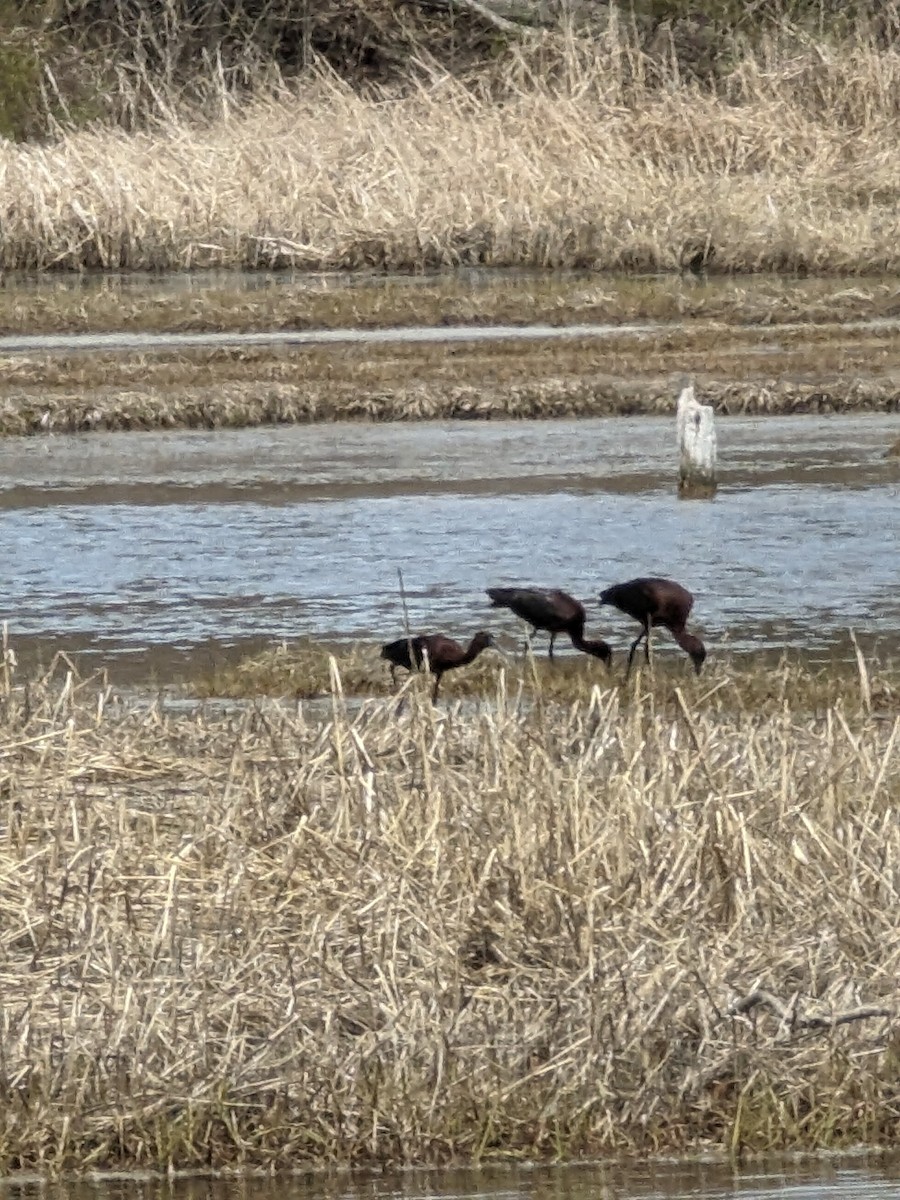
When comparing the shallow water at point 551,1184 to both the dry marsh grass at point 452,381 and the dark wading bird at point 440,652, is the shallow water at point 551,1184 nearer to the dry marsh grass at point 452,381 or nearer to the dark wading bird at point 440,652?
the dark wading bird at point 440,652

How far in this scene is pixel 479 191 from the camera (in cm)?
2781

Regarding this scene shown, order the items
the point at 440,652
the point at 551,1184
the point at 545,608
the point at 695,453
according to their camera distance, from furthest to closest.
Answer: the point at 695,453 → the point at 545,608 → the point at 440,652 → the point at 551,1184

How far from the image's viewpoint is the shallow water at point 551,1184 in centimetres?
521

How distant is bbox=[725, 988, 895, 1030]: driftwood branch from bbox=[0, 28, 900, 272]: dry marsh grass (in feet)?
71.5

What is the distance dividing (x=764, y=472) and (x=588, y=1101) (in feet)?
39.4

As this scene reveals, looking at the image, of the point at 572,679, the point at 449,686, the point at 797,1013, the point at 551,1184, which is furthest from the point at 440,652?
the point at 551,1184

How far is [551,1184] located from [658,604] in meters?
4.87

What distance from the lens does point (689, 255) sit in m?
27.2

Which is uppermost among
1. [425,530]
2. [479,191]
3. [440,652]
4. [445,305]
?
[479,191]

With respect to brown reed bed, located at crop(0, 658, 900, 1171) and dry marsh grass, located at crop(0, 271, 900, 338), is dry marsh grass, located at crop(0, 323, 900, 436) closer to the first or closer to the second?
dry marsh grass, located at crop(0, 271, 900, 338)

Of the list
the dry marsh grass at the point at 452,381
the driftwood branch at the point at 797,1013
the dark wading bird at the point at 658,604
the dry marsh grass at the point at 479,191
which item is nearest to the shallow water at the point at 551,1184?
the driftwood branch at the point at 797,1013

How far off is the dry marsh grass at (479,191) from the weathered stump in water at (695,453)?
439 inches

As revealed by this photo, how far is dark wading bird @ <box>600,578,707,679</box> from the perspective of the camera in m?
9.99

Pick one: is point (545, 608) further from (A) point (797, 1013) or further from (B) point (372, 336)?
(B) point (372, 336)
